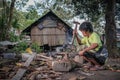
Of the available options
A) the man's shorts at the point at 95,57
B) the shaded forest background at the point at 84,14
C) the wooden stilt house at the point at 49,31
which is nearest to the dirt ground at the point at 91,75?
the man's shorts at the point at 95,57

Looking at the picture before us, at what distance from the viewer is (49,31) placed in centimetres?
3052

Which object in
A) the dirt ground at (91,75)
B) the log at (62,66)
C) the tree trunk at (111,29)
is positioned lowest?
the dirt ground at (91,75)

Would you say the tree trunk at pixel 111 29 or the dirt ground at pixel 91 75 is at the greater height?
the tree trunk at pixel 111 29

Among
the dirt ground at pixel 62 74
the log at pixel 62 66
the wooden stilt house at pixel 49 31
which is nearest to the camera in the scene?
the dirt ground at pixel 62 74

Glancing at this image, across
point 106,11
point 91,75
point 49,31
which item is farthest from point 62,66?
point 49,31

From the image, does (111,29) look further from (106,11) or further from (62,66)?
(62,66)

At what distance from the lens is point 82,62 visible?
8.02 metres

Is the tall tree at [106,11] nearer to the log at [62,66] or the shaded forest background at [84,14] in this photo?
the shaded forest background at [84,14]

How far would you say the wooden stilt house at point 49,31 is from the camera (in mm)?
29766

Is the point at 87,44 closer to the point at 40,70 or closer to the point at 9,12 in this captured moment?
the point at 40,70

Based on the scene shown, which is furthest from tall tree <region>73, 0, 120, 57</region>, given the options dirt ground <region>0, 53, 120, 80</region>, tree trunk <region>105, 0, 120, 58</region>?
dirt ground <region>0, 53, 120, 80</region>

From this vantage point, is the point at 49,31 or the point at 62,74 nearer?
the point at 62,74

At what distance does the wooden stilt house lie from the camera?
97.7 feet

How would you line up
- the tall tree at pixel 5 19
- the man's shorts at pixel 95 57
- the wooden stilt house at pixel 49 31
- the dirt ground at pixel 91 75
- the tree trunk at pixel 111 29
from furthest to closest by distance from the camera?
the wooden stilt house at pixel 49 31 < the tree trunk at pixel 111 29 < the tall tree at pixel 5 19 < the man's shorts at pixel 95 57 < the dirt ground at pixel 91 75
